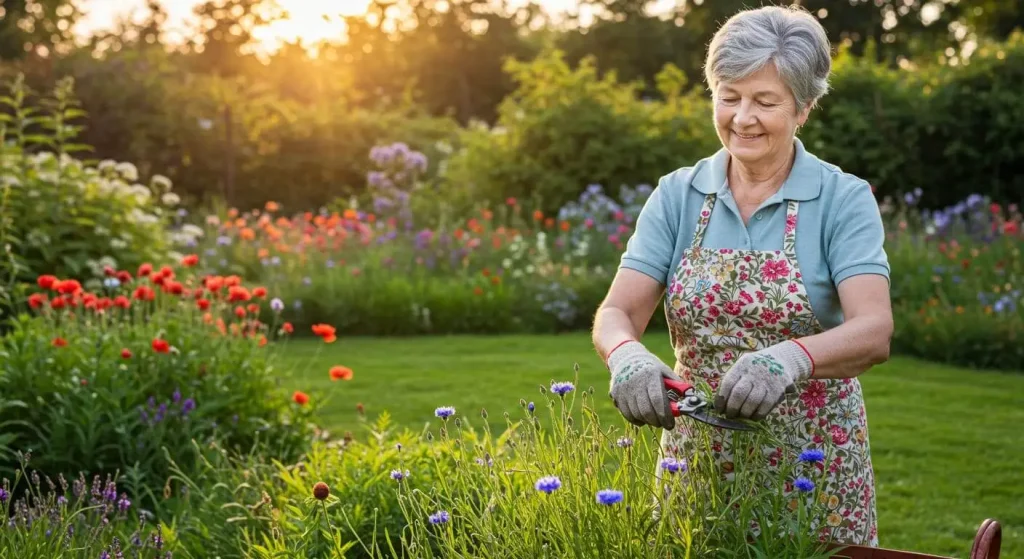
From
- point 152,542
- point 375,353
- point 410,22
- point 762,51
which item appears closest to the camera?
point 762,51

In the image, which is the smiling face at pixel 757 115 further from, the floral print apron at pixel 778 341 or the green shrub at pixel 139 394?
the green shrub at pixel 139 394

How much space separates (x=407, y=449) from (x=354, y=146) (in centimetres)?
1470

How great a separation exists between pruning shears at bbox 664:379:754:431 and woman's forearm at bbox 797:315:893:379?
204 mm

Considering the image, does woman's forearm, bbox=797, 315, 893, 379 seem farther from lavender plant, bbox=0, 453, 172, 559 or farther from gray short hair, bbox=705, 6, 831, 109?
lavender plant, bbox=0, 453, 172, 559

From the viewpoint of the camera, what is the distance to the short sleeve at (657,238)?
255 centimetres

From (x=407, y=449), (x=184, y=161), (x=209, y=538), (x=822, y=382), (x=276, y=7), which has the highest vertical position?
(x=276, y=7)

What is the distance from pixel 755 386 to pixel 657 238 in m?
0.69

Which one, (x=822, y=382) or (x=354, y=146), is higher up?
(x=354, y=146)

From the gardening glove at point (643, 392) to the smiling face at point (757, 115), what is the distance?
0.59 metres

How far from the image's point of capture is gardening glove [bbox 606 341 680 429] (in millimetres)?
1997

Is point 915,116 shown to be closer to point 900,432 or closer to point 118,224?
point 900,432

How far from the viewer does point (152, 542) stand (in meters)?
3.19

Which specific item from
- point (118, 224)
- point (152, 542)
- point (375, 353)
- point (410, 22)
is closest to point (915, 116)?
point (375, 353)

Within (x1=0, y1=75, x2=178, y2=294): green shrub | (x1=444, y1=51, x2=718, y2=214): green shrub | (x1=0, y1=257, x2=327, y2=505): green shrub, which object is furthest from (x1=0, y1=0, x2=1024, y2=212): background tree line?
(x1=0, y1=257, x2=327, y2=505): green shrub
